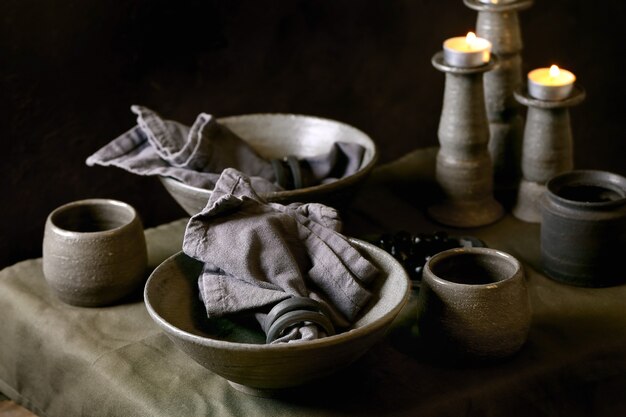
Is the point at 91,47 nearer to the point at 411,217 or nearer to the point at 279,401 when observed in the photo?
the point at 411,217

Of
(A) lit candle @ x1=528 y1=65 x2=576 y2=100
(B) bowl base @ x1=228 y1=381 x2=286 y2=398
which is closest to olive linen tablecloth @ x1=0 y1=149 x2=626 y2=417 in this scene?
(B) bowl base @ x1=228 y1=381 x2=286 y2=398

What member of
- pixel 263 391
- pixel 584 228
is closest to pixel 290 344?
pixel 263 391

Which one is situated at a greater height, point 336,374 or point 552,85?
point 552,85

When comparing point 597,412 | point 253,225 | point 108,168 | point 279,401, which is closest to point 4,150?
point 108,168

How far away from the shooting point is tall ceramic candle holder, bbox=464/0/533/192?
1277mm

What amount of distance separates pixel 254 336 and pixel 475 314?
229 millimetres

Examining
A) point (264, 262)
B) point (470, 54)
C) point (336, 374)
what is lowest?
point (336, 374)

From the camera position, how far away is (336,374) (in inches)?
36.8

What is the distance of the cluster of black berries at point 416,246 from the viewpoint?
1.10m

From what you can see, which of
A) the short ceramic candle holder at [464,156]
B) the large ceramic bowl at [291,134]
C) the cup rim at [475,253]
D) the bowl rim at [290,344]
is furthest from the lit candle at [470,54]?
the bowl rim at [290,344]

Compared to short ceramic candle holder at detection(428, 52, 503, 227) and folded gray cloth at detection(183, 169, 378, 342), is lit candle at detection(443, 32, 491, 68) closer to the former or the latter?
short ceramic candle holder at detection(428, 52, 503, 227)

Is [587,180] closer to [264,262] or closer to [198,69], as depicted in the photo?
[264,262]

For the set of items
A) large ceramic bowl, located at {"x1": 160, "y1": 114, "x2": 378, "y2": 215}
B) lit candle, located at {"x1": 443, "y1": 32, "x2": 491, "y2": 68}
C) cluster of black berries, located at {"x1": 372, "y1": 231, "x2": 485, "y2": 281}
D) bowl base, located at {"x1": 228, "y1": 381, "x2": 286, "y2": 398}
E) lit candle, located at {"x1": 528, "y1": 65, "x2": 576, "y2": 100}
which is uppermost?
lit candle, located at {"x1": 443, "y1": 32, "x2": 491, "y2": 68}

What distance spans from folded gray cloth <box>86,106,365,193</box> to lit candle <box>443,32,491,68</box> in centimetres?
17
